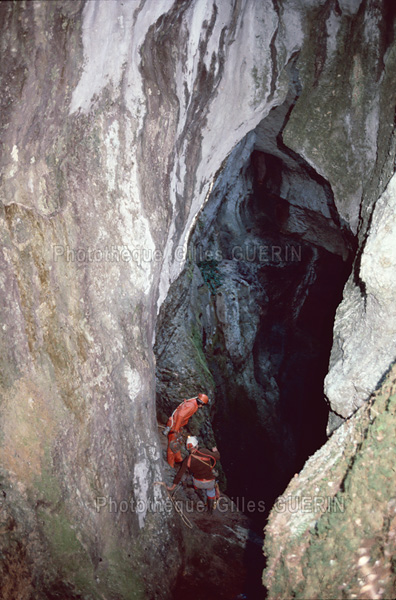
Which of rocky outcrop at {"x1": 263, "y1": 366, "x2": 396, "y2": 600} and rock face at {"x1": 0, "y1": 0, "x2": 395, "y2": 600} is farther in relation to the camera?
rock face at {"x1": 0, "y1": 0, "x2": 395, "y2": 600}

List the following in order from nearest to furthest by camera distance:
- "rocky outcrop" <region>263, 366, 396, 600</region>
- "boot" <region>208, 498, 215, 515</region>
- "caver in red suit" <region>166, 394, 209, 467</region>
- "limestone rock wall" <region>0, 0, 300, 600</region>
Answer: "rocky outcrop" <region>263, 366, 396, 600</region>, "limestone rock wall" <region>0, 0, 300, 600</region>, "boot" <region>208, 498, 215, 515</region>, "caver in red suit" <region>166, 394, 209, 467</region>

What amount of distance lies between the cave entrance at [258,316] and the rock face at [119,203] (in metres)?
2.76

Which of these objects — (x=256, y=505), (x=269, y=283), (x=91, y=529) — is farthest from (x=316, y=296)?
(x=91, y=529)

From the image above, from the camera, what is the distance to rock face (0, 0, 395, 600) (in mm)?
3295

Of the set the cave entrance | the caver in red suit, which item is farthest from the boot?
the cave entrance

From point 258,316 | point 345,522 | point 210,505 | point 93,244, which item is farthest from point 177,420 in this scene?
point 258,316

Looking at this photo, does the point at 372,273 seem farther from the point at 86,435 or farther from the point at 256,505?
the point at 256,505

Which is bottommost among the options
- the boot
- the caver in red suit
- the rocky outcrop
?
the boot

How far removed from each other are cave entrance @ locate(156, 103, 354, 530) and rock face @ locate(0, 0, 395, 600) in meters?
2.76

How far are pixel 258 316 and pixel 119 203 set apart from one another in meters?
8.24

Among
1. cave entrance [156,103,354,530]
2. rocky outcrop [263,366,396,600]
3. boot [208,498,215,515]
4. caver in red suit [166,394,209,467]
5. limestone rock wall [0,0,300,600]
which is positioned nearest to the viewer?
rocky outcrop [263,366,396,600]

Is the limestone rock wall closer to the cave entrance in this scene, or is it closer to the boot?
the boot

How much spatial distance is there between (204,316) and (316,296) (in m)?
4.19

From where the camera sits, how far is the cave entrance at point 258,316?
9.16m
